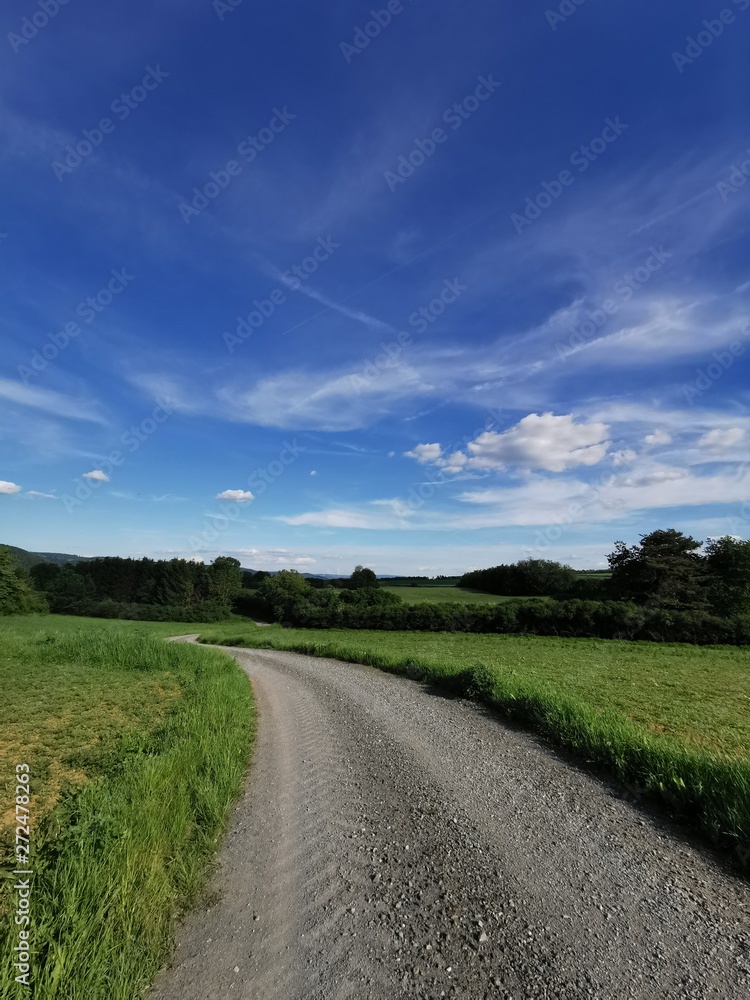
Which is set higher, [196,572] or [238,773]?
[196,572]

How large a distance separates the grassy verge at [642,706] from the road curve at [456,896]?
63 centimetres

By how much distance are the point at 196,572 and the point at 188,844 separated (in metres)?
100

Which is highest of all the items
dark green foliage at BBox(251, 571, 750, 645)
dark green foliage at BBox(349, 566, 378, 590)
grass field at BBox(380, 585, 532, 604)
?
dark green foliage at BBox(349, 566, 378, 590)

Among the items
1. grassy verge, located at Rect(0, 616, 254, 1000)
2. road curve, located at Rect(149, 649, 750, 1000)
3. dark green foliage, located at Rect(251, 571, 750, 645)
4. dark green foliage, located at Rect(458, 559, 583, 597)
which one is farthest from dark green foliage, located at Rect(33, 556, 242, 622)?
road curve, located at Rect(149, 649, 750, 1000)

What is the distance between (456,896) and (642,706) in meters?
13.2

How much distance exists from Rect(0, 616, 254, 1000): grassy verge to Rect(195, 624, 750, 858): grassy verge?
6.28m

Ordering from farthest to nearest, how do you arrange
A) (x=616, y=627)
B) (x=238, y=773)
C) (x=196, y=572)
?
(x=196, y=572), (x=616, y=627), (x=238, y=773)

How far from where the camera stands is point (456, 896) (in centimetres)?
451

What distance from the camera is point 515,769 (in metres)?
7.82

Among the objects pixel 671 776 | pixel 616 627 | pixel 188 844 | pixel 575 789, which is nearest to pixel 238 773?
pixel 188 844

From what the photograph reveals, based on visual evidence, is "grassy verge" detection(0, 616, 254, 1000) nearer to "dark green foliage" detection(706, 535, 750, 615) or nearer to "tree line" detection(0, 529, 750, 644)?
"tree line" detection(0, 529, 750, 644)

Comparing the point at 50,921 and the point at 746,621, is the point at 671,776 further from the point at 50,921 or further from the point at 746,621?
the point at 746,621

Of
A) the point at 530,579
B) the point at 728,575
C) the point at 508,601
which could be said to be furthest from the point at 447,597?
the point at 728,575

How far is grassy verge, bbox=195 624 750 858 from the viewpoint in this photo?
612cm
